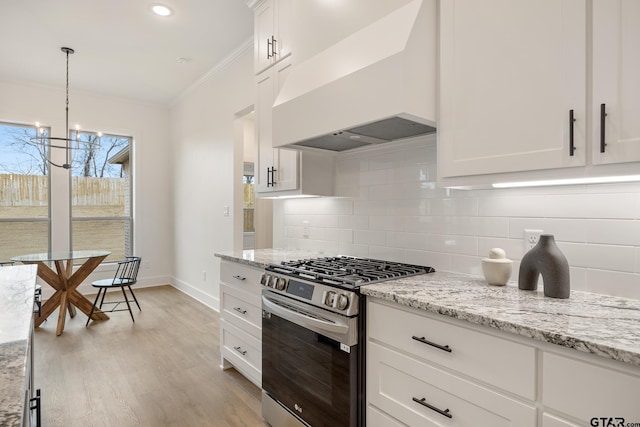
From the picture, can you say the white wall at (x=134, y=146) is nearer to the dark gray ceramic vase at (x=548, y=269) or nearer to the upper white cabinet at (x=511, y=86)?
the upper white cabinet at (x=511, y=86)

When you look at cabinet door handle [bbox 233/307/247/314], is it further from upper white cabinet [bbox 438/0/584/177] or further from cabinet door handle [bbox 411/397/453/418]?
upper white cabinet [bbox 438/0/584/177]

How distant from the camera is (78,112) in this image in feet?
16.3

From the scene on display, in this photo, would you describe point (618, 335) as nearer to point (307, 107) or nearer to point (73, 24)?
point (307, 107)

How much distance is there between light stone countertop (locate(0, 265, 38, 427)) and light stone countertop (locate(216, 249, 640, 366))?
111 cm

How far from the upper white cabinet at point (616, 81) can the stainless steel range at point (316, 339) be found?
0.95 meters

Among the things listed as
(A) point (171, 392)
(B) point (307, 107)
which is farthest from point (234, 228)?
(B) point (307, 107)

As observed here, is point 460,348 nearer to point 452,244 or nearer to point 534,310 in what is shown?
point 534,310

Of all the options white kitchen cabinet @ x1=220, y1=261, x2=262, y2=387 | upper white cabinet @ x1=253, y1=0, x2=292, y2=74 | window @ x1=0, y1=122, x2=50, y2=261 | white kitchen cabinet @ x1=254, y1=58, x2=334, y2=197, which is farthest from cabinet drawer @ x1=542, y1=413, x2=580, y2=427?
window @ x1=0, y1=122, x2=50, y2=261

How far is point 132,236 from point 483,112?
5.47 metres

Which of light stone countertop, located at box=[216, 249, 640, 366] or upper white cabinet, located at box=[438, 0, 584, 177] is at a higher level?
upper white cabinet, located at box=[438, 0, 584, 177]

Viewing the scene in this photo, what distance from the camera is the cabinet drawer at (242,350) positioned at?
7.54ft

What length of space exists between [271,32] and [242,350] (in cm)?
229

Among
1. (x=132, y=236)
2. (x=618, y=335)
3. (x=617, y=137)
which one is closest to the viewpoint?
(x=618, y=335)

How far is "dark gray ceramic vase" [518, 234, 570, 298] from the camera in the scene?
1.32m
